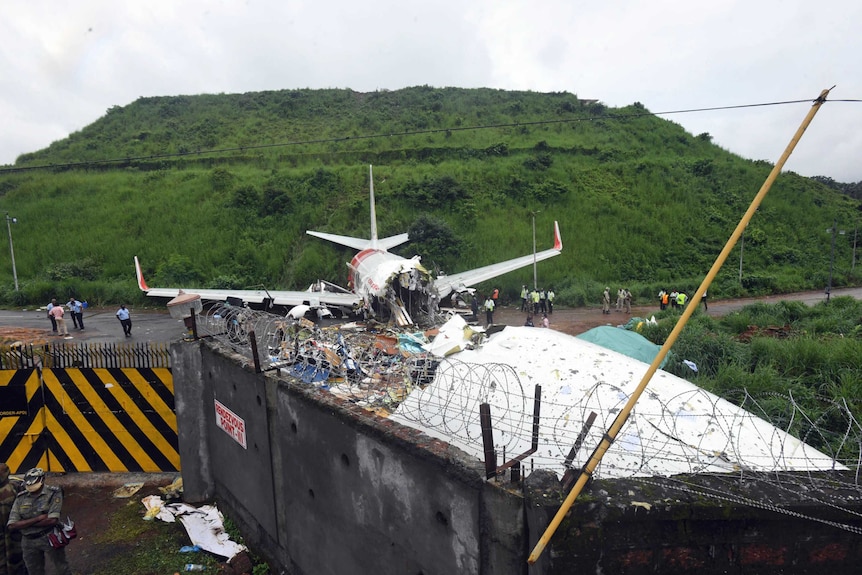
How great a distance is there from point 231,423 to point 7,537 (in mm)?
2588

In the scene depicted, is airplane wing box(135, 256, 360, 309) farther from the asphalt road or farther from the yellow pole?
the yellow pole

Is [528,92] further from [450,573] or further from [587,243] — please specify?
[450,573]

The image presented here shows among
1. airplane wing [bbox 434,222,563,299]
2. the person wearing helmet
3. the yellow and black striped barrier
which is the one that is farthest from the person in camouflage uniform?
airplane wing [bbox 434,222,563,299]

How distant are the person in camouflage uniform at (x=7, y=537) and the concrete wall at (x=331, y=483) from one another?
2.37 meters

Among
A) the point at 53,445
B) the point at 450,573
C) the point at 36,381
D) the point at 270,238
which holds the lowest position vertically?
the point at 53,445

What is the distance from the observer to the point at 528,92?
3056 inches

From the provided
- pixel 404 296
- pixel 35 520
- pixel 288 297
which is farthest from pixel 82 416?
pixel 288 297

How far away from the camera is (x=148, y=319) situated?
74.9 feet

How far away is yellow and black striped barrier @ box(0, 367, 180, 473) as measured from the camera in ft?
25.4

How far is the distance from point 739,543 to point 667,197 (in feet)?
144

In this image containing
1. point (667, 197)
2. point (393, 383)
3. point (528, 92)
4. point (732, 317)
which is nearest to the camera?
point (393, 383)

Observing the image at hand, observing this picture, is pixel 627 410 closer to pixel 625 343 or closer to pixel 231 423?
pixel 231 423

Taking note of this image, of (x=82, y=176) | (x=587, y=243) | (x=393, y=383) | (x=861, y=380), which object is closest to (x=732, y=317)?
(x=861, y=380)

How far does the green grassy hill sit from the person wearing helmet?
25.2m
